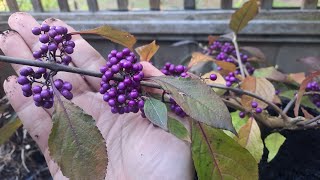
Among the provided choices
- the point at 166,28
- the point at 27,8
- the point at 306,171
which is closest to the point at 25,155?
the point at 27,8

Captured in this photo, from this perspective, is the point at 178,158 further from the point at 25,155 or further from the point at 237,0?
the point at 237,0

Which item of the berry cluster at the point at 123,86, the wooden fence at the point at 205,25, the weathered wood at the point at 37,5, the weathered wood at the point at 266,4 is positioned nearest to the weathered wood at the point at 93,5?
the wooden fence at the point at 205,25

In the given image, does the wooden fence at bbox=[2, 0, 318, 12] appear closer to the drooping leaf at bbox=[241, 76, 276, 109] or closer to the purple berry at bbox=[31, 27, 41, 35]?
the drooping leaf at bbox=[241, 76, 276, 109]

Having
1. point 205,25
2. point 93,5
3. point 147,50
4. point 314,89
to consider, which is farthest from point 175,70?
point 93,5

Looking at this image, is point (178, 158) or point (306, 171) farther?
point (306, 171)

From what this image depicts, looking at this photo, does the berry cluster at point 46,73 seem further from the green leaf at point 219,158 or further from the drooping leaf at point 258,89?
the drooping leaf at point 258,89

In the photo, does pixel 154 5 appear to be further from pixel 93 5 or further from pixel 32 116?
pixel 32 116
